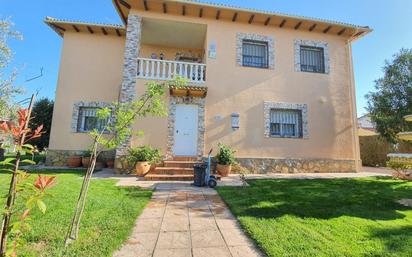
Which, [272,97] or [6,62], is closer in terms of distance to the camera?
[6,62]

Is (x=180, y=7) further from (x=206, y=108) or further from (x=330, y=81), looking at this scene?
(x=330, y=81)

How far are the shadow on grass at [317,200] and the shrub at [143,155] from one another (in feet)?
11.0

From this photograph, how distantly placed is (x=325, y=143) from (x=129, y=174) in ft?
28.8

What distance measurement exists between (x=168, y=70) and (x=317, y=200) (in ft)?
25.3

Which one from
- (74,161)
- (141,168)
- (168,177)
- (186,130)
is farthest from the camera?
(74,161)

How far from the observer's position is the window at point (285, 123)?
10773mm

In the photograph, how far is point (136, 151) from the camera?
868 cm

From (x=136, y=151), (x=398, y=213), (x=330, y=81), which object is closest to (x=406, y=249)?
(x=398, y=213)

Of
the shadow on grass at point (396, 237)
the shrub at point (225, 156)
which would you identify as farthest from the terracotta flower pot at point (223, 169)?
the shadow on grass at point (396, 237)

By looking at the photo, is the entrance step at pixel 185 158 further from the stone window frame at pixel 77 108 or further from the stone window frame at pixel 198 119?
the stone window frame at pixel 77 108

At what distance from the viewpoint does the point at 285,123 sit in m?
10.9

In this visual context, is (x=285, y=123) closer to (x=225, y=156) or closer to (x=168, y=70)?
(x=225, y=156)

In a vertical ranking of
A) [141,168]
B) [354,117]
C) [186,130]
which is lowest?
[141,168]

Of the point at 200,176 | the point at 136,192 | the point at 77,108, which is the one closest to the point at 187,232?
the point at 136,192
